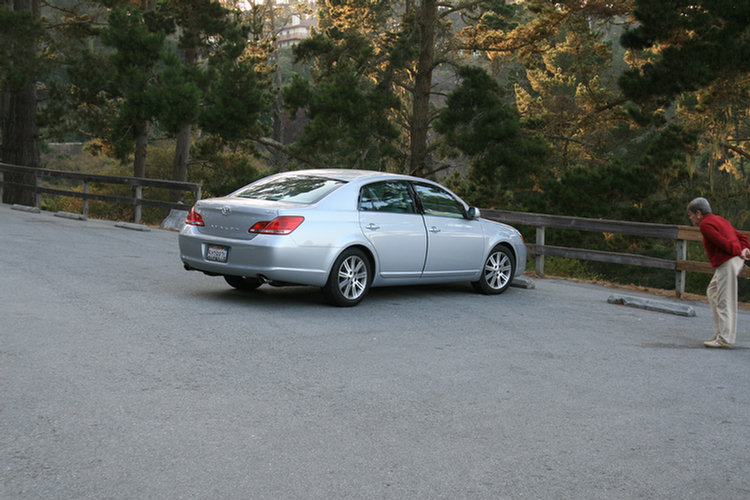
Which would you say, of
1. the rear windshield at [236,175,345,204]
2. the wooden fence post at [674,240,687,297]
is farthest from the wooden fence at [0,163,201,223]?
the wooden fence post at [674,240,687,297]

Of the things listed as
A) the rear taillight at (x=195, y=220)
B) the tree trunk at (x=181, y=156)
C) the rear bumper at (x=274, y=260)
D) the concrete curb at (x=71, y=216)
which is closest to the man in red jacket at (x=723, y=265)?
the rear bumper at (x=274, y=260)

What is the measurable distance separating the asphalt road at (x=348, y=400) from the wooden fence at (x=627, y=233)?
320 centimetres

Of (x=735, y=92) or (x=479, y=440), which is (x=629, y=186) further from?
(x=479, y=440)

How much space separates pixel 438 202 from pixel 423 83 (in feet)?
43.9

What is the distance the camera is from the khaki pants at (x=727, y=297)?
28.6 feet

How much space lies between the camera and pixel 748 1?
18.2 m

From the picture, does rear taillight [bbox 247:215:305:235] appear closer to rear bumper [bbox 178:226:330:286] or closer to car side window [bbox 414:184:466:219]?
rear bumper [bbox 178:226:330:286]

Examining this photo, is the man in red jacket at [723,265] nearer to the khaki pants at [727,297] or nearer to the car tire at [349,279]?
the khaki pants at [727,297]

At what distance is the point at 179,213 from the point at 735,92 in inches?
632

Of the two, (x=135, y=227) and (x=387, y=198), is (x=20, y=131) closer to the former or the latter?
(x=135, y=227)

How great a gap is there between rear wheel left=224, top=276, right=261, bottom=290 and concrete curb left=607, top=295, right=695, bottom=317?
5.20 m

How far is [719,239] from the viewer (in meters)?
8.70

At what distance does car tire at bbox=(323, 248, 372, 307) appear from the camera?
955 cm

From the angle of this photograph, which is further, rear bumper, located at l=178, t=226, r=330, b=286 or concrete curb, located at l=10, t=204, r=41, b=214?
concrete curb, located at l=10, t=204, r=41, b=214
